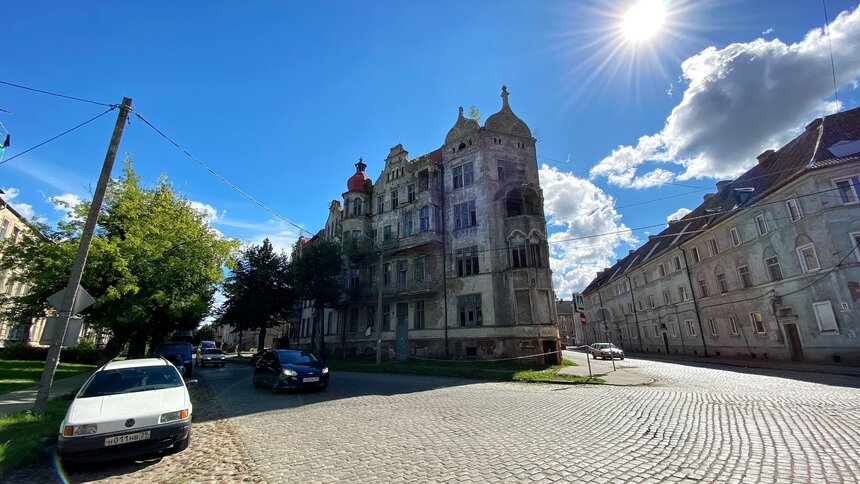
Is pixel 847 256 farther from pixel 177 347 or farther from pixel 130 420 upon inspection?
pixel 177 347

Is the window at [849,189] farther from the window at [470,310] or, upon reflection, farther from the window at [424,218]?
the window at [424,218]

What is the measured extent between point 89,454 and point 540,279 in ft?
75.6

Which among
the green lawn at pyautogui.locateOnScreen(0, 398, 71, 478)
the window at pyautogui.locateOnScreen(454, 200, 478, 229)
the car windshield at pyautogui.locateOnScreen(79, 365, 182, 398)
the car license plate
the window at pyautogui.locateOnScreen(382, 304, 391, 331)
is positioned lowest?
the green lawn at pyautogui.locateOnScreen(0, 398, 71, 478)

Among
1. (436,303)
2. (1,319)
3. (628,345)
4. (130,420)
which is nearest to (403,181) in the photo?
(436,303)

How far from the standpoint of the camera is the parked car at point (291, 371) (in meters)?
13.5

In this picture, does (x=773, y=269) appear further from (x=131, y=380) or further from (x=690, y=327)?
(x=131, y=380)

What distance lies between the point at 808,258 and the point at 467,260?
2074cm

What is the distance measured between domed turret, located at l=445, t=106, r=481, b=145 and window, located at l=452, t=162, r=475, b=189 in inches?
104

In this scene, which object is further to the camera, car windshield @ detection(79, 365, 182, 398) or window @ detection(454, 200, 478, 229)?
window @ detection(454, 200, 478, 229)

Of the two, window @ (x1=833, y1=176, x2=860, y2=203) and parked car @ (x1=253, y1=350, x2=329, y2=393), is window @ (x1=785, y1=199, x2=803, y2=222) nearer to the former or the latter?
window @ (x1=833, y1=176, x2=860, y2=203)

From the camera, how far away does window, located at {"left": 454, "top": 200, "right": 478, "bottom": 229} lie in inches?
1113

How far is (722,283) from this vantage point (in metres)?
30.4

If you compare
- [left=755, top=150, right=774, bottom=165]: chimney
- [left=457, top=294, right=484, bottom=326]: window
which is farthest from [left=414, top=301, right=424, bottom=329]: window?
[left=755, top=150, right=774, bottom=165]: chimney

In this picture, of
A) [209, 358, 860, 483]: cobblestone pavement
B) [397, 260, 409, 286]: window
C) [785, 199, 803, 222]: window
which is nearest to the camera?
[209, 358, 860, 483]: cobblestone pavement
